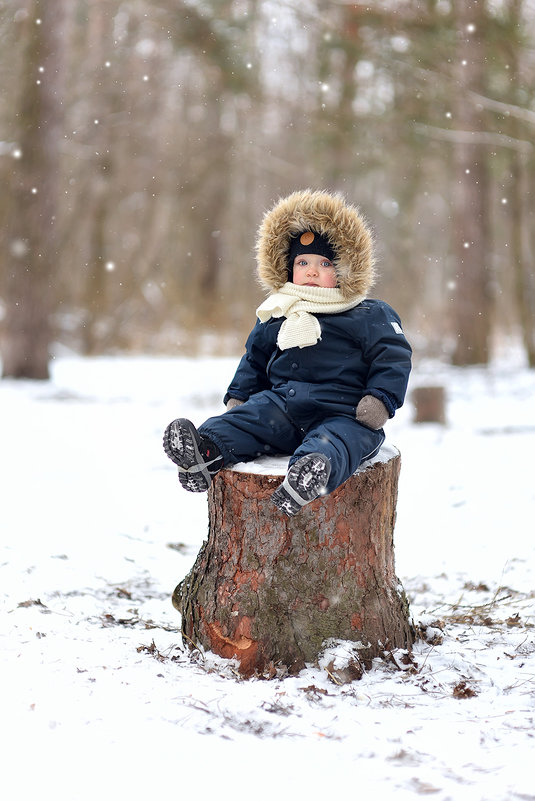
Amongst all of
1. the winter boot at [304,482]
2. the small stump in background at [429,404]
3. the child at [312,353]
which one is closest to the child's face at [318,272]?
the child at [312,353]

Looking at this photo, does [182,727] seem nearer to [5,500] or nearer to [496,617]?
[496,617]

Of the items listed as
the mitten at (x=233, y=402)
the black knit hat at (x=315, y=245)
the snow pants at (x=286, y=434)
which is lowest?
the snow pants at (x=286, y=434)

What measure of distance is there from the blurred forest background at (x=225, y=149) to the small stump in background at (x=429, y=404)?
3.22m

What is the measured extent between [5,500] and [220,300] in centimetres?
1559

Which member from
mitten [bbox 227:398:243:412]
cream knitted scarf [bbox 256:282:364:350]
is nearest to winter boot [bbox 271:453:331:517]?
cream knitted scarf [bbox 256:282:364:350]

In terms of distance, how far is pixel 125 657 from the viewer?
116 inches

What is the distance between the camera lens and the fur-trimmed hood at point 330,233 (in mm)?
3188

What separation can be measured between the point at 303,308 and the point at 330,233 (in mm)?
345

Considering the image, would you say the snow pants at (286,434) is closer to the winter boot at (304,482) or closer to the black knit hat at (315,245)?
the winter boot at (304,482)

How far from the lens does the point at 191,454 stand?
9.40ft

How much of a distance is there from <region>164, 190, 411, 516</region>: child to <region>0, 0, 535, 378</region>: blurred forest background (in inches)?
241

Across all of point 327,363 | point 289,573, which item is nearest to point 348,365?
point 327,363

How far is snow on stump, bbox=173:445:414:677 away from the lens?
290 cm

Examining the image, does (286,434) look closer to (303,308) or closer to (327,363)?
(327,363)
